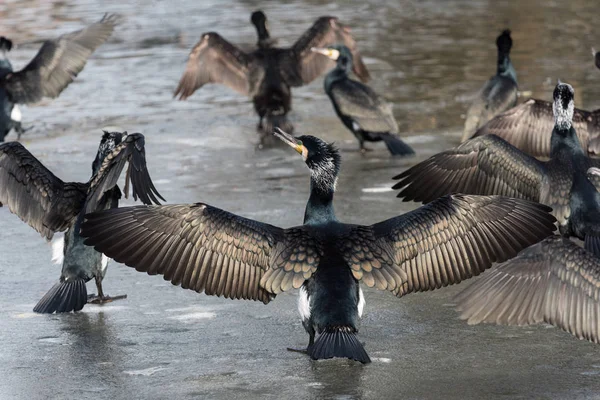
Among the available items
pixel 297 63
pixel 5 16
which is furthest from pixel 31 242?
pixel 5 16

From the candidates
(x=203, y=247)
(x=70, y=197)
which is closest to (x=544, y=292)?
(x=203, y=247)

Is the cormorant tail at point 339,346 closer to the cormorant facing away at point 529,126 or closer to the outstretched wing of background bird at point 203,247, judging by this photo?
the outstretched wing of background bird at point 203,247

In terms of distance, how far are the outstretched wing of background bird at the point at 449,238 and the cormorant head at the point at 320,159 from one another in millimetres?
307

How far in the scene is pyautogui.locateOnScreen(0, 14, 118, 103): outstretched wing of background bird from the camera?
1259 centimetres

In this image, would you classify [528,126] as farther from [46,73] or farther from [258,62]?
[46,73]

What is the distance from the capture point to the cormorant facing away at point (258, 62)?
540 inches

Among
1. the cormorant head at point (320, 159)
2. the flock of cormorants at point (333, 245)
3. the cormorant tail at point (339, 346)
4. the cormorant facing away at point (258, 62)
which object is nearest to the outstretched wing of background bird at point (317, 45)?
the cormorant facing away at point (258, 62)

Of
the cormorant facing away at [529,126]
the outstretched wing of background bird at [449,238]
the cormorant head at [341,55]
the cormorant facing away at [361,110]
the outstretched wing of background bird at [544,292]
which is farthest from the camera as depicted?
the cormorant head at [341,55]

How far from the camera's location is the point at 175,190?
9.98 m

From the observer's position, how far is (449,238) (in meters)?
6.09

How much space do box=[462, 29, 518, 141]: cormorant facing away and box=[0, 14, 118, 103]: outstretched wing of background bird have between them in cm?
439

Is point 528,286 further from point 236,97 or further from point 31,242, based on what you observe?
point 236,97

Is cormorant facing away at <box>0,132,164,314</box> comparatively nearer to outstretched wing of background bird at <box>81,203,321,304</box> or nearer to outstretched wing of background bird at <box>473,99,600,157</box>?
outstretched wing of background bird at <box>81,203,321,304</box>

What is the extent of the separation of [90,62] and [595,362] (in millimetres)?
13504
